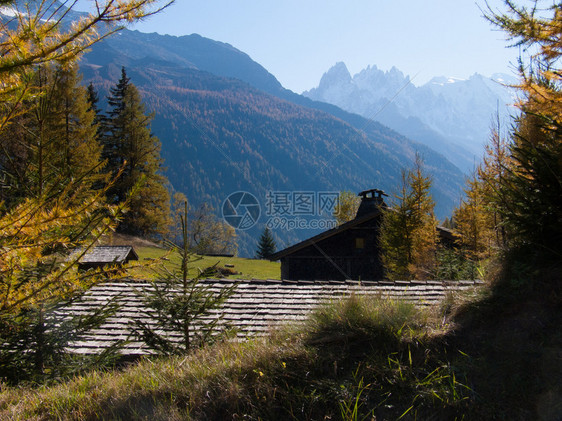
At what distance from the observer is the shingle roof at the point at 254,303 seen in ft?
24.3

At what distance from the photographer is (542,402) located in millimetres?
3023

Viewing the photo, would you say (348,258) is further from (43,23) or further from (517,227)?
(43,23)

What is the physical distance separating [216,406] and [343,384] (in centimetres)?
113

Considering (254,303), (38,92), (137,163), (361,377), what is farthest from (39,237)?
(137,163)

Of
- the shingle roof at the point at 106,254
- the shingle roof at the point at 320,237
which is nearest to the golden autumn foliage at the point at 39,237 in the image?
the shingle roof at the point at 106,254

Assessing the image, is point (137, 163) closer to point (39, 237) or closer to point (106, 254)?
point (106, 254)

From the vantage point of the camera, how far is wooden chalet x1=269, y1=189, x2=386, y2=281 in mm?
24266

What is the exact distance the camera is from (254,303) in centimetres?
872

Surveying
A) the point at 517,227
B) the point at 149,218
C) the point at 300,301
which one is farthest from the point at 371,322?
the point at 149,218

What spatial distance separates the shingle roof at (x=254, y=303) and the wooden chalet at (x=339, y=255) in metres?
14.4
